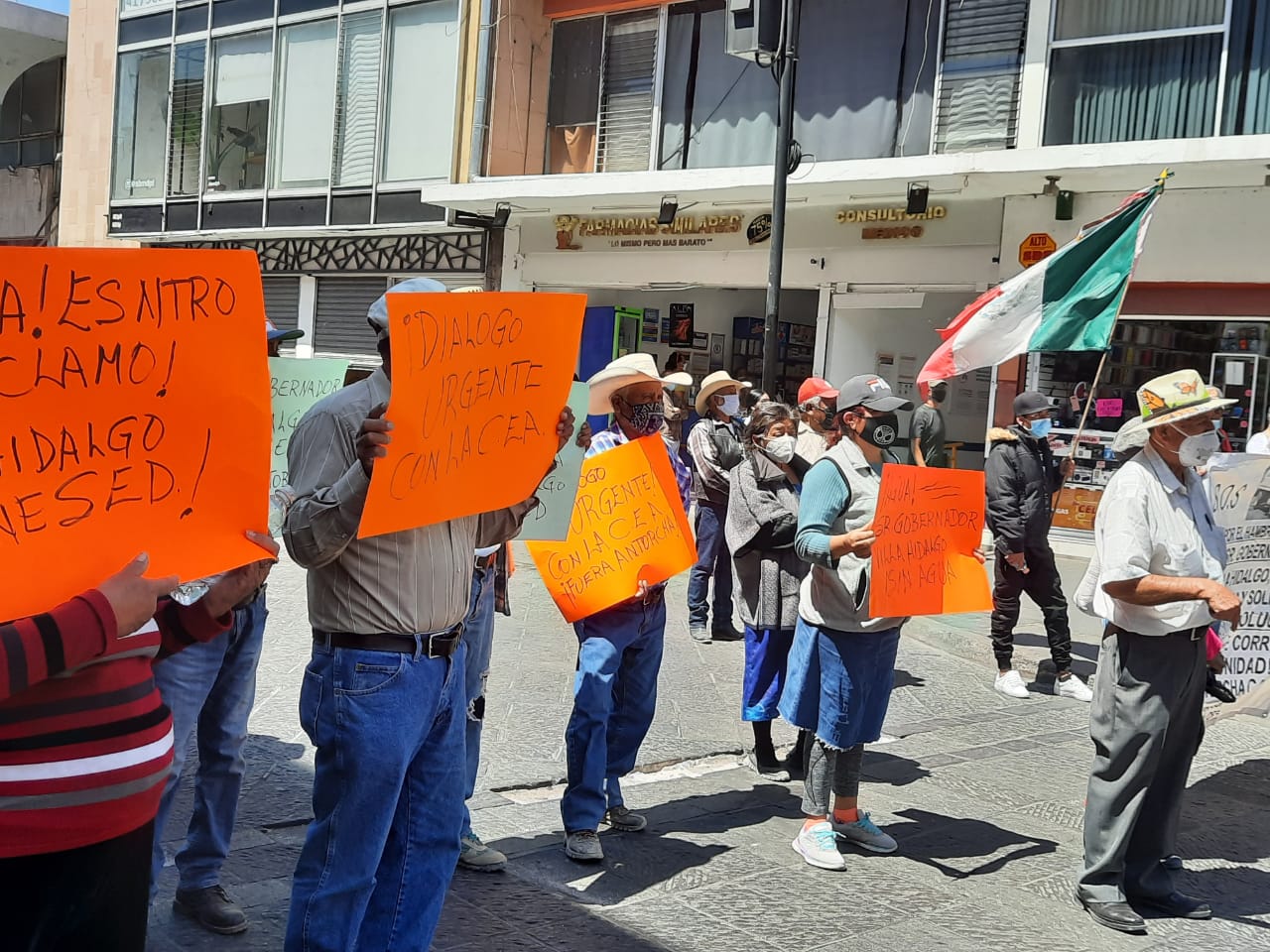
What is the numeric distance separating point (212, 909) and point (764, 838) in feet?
7.57

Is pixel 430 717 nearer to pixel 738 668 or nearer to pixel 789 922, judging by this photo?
pixel 789 922

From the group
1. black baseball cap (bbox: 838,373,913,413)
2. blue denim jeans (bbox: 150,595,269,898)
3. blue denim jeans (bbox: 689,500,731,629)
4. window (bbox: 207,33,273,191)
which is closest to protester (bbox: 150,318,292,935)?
blue denim jeans (bbox: 150,595,269,898)

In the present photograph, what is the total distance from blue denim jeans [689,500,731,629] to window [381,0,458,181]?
37.4 ft

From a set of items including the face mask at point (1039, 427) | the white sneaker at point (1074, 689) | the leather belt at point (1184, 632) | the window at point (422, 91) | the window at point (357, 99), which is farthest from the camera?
the window at point (357, 99)

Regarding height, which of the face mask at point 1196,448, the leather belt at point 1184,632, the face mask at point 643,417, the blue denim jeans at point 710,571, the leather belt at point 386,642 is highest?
the face mask at point 1196,448

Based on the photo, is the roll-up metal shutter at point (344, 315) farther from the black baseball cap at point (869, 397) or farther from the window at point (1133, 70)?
the black baseball cap at point (869, 397)

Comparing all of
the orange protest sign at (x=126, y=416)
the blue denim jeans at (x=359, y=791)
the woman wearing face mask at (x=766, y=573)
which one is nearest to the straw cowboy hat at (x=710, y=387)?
the woman wearing face mask at (x=766, y=573)

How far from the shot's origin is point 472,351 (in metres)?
3.18

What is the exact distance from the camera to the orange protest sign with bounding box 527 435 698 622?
4898mm

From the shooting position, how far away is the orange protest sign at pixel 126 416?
216cm

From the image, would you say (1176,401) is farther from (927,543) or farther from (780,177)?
(780,177)

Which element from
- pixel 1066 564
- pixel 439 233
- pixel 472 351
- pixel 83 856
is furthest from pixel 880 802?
pixel 439 233

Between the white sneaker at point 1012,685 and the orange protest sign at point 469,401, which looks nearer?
the orange protest sign at point 469,401

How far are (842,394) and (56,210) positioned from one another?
2630 cm
